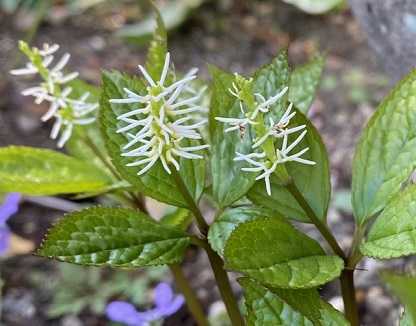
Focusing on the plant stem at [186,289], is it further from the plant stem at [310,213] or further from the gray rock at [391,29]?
the gray rock at [391,29]

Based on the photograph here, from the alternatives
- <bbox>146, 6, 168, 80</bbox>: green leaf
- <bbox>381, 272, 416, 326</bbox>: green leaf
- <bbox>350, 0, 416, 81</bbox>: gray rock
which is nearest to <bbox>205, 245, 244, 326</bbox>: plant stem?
<bbox>146, 6, 168, 80</bbox>: green leaf

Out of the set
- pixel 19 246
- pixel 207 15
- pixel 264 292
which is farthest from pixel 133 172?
pixel 207 15

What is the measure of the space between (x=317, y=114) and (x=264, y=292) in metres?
1.23

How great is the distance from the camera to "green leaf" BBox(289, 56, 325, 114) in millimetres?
1005

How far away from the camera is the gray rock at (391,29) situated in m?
1.21

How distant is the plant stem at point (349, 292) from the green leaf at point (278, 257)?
5cm

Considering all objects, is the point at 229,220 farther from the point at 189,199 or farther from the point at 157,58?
the point at 157,58

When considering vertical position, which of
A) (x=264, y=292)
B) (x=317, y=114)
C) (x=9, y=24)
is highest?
(x=264, y=292)

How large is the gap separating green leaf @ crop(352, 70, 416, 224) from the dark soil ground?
0.63 metres

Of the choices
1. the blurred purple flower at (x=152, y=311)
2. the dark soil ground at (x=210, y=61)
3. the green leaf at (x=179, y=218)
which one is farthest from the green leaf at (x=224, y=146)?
the dark soil ground at (x=210, y=61)

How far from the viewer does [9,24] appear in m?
2.37

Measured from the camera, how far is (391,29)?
1.25 meters

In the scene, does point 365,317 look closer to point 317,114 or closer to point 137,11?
point 317,114

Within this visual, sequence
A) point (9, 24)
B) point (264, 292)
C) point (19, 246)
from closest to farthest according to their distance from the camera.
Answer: point (264, 292) < point (19, 246) < point (9, 24)
